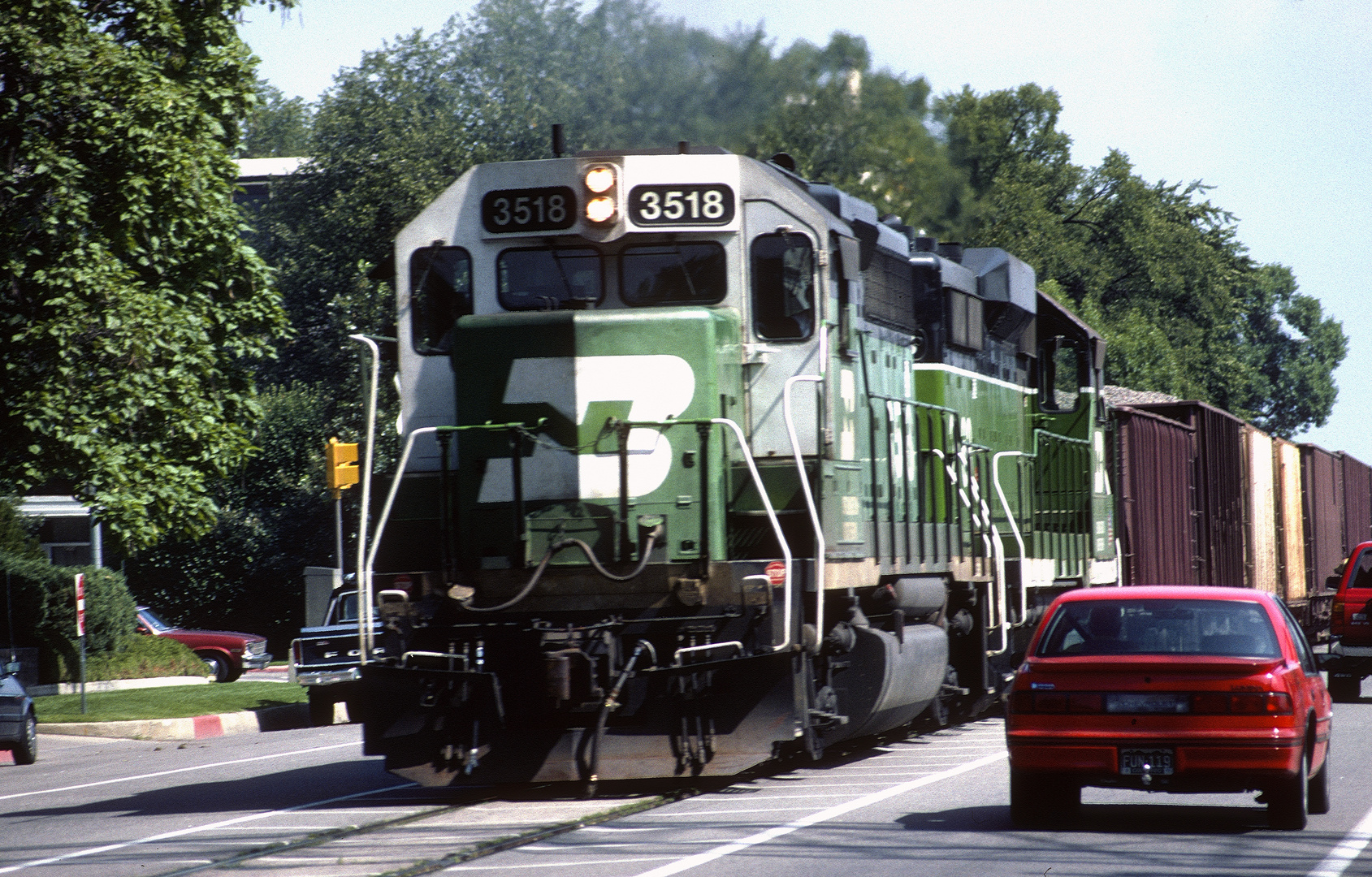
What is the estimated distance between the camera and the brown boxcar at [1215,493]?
2486cm

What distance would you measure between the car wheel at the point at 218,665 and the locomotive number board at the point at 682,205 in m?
24.5

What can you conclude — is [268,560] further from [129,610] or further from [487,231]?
[487,231]

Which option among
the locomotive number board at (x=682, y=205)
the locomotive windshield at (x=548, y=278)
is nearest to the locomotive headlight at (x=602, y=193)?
the locomotive number board at (x=682, y=205)

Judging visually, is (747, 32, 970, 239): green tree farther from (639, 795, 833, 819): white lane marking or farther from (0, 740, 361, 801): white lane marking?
(639, 795, 833, 819): white lane marking

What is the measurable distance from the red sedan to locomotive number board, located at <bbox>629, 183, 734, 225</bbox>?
352 centimetres

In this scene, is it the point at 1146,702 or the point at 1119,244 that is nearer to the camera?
the point at 1146,702

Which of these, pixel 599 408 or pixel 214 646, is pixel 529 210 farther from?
pixel 214 646

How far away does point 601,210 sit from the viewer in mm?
11234

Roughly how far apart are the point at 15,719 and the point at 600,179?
10.1m

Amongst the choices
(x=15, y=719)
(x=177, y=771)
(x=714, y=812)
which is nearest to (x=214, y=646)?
(x=15, y=719)

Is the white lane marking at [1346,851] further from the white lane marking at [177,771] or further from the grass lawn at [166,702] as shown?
the grass lawn at [166,702]

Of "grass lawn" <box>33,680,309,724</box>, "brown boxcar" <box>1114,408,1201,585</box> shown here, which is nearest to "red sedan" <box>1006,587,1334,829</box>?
"brown boxcar" <box>1114,408,1201,585</box>

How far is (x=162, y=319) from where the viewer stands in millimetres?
20703

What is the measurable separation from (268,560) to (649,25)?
2776 cm
